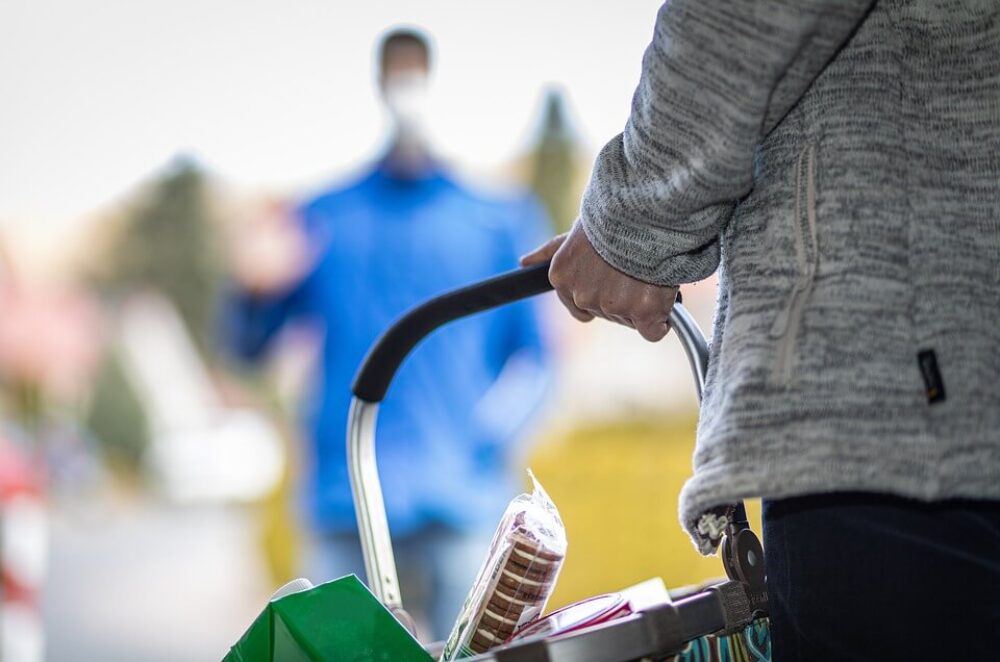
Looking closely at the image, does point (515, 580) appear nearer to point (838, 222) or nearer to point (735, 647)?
point (735, 647)

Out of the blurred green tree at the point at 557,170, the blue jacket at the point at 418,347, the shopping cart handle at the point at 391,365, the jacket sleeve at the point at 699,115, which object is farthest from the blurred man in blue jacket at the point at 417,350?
the blurred green tree at the point at 557,170

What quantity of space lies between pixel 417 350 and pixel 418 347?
0.07 meters

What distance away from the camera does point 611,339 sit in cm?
608

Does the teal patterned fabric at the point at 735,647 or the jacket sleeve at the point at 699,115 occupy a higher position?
the jacket sleeve at the point at 699,115

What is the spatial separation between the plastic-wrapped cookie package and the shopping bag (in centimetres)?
10

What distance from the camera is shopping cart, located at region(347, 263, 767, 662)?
0.86m

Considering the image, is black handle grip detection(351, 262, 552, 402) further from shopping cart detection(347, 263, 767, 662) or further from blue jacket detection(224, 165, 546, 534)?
blue jacket detection(224, 165, 546, 534)

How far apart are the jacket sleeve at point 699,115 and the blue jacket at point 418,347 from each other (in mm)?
1940

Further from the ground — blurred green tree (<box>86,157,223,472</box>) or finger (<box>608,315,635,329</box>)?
blurred green tree (<box>86,157,223,472</box>)

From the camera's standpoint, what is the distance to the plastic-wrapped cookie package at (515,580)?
99cm

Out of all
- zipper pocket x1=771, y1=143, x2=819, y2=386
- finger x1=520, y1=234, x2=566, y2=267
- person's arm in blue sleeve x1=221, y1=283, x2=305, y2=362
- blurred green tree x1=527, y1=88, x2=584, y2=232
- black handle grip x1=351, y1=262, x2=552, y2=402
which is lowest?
zipper pocket x1=771, y1=143, x2=819, y2=386

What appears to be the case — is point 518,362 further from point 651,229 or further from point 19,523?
point 651,229

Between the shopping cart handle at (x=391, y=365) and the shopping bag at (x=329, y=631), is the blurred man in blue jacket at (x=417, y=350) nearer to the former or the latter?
the shopping cart handle at (x=391, y=365)

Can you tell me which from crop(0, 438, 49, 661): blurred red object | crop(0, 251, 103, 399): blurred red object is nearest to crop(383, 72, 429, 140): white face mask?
crop(0, 438, 49, 661): blurred red object
